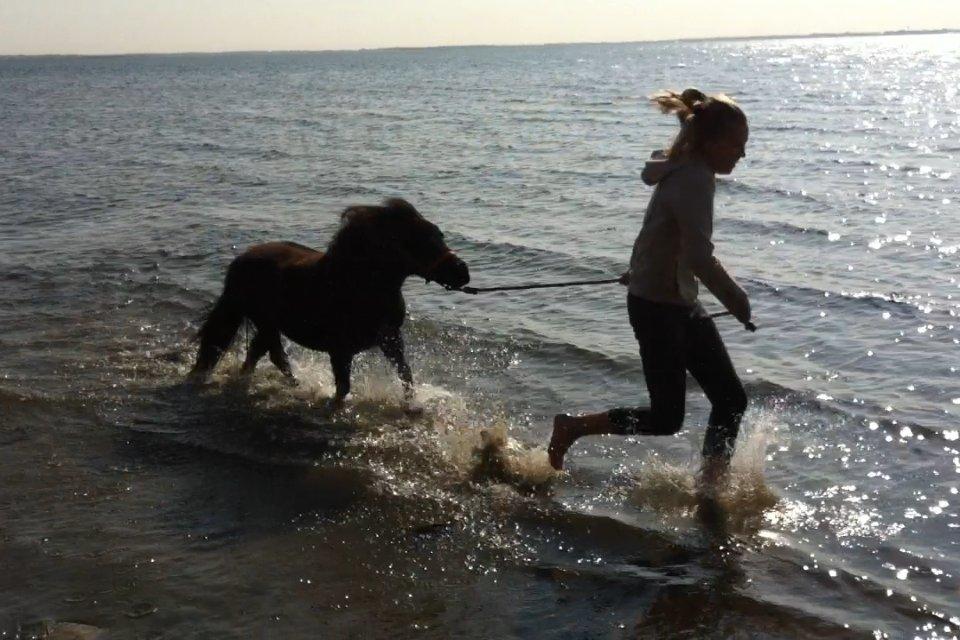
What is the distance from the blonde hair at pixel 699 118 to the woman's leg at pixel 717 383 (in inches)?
38.5

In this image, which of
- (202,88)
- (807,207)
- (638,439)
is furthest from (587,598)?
(202,88)

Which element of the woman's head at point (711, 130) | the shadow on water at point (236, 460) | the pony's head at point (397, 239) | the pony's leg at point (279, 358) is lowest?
the shadow on water at point (236, 460)

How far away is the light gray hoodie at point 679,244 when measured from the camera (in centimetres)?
522

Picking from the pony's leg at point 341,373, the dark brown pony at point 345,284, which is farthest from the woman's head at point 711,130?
the pony's leg at point 341,373

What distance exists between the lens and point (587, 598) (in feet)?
16.7

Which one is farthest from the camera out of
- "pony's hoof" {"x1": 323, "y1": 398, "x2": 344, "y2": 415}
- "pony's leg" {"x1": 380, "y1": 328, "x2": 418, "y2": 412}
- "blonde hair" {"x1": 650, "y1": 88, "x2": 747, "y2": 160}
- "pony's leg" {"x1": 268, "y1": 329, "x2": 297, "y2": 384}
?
"pony's leg" {"x1": 268, "y1": 329, "x2": 297, "y2": 384}

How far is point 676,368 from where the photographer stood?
18.7ft

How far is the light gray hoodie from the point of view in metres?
5.22

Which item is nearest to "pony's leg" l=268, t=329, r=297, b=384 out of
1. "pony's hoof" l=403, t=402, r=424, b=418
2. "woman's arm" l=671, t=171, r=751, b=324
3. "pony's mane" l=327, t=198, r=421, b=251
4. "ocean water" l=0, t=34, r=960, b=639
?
"ocean water" l=0, t=34, r=960, b=639

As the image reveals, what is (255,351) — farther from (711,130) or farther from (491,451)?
(711,130)

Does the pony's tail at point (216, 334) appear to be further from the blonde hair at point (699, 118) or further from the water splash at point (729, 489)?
the blonde hair at point (699, 118)

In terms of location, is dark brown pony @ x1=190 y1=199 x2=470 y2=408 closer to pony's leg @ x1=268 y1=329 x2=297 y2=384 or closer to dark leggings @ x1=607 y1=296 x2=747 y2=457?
pony's leg @ x1=268 y1=329 x2=297 y2=384

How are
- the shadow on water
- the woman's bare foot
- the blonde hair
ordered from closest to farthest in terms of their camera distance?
the blonde hair, the shadow on water, the woman's bare foot

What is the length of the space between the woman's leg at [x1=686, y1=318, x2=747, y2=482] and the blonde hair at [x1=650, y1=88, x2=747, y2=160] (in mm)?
977
